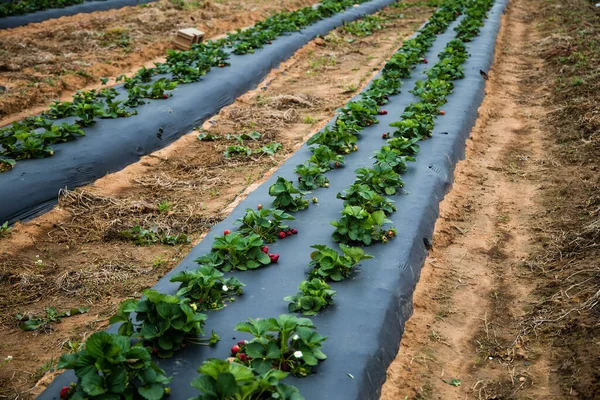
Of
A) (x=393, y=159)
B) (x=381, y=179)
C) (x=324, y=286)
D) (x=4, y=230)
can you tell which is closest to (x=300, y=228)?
(x=381, y=179)

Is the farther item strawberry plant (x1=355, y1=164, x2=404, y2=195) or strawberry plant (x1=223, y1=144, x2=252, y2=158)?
strawberry plant (x1=223, y1=144, x2=252, y2=158)

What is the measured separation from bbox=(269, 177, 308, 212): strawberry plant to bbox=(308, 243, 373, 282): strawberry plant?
109 cm

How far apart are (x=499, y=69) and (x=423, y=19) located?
606cm

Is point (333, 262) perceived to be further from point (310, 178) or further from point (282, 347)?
point (310, 178)

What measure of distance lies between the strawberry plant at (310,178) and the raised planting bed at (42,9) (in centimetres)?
1252

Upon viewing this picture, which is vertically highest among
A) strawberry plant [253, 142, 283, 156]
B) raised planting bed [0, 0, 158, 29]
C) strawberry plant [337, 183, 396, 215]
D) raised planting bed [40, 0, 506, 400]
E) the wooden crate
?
raised planting bed [0, 0, 158, 29]

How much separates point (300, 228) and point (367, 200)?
0.75 metres

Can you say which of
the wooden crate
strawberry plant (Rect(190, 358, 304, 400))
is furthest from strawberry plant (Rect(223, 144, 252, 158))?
the wooden crate

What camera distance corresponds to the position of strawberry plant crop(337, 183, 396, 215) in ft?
19.0

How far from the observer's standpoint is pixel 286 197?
6.00m

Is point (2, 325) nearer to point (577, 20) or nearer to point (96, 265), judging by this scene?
point (96, 265)

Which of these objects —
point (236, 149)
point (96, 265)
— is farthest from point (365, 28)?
point (96, 265)

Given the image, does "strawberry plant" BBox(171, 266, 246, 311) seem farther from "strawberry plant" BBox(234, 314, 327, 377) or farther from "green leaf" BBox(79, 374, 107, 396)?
"green leaf" BBox(79, 374, 107, 396)

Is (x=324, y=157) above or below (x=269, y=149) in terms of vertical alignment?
above
